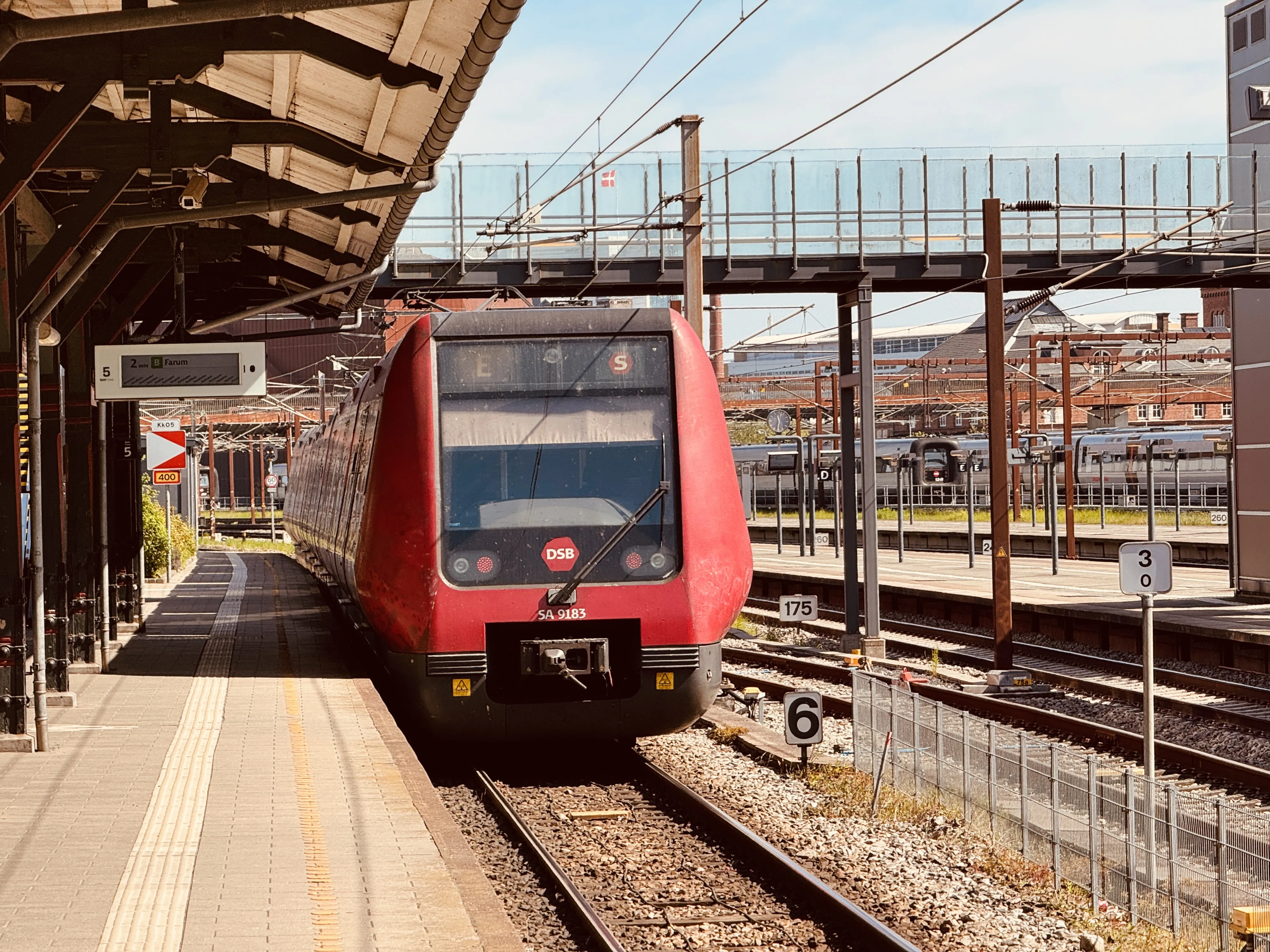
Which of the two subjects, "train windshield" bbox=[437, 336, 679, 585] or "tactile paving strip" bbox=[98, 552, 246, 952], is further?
"train windshield" bbox=[437, 336, 679, 585]

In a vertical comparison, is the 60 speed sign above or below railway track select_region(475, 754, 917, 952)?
above

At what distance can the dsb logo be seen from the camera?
10820 mm

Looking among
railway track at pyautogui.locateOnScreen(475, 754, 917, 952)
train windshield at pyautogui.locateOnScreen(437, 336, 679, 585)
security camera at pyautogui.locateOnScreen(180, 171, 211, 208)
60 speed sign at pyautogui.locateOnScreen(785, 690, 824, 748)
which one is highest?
security camera at pyautogui.locateOnScreen(180, 171, 211, 208)

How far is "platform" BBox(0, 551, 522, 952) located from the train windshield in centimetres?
151

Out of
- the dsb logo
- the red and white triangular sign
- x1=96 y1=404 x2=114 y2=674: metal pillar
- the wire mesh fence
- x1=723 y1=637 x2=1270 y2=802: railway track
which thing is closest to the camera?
the wire mesh fence

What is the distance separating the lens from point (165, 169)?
10.8 m

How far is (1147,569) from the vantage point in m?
11.6

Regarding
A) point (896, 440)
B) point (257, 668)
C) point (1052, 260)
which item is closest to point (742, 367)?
point (896, 440)

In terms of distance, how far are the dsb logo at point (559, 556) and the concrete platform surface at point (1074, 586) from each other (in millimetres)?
11056

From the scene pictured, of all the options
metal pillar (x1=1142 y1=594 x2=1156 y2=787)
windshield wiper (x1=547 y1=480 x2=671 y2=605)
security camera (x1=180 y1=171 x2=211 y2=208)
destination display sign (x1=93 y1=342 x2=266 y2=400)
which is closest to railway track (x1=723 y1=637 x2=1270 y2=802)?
metal pillar (x1=1142 y1=594 x2=1156 y2=787)

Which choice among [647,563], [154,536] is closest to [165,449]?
[154,536]

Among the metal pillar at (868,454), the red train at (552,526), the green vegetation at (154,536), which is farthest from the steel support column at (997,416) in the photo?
the green vegetation at (154,536)

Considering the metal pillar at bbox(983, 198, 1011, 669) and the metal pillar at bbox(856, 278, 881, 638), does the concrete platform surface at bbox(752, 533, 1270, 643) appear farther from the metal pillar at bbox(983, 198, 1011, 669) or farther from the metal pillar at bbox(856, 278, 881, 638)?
the metal pillar at bbox(856, 278, 881, 638)

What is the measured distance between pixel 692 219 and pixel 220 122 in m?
7.24
